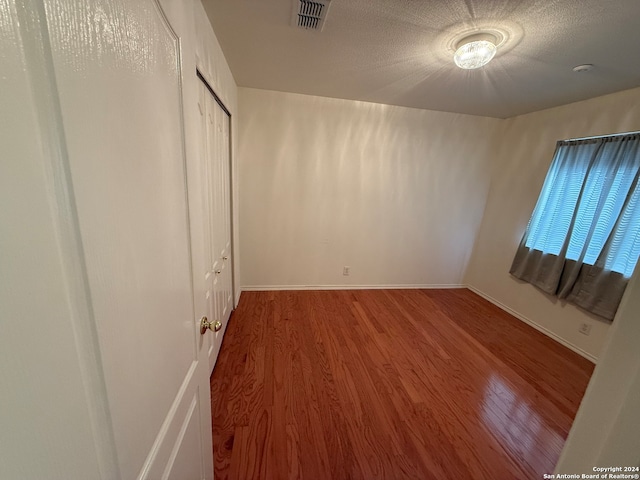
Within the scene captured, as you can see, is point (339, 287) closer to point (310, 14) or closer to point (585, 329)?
point (585, 329)

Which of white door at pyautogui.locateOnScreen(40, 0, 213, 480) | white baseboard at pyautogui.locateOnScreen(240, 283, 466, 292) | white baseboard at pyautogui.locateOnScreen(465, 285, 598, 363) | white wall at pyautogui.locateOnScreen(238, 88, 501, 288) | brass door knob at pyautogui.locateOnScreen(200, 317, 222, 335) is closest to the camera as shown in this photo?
white door at pyautogui.locateOnScreen(40, 0, 213, 480)

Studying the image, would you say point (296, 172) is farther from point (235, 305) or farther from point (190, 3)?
point (190, 3)

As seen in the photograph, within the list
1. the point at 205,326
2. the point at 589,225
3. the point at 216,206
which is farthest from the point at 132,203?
the point at 589,225

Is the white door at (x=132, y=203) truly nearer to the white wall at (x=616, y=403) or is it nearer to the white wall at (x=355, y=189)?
the white wall at (x=616, y=403)

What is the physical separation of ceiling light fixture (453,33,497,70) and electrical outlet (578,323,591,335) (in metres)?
2.49

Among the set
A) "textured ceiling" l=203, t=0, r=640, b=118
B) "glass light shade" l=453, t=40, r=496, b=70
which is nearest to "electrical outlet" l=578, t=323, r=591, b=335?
"textured ceiling" l=203, t=0, r=640, b=118

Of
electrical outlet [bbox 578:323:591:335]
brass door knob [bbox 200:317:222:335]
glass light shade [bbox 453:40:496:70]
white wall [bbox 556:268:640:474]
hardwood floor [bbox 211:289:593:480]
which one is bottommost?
hardwood floor [bbox 211:289:593:480]

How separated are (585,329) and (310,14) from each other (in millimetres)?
3394

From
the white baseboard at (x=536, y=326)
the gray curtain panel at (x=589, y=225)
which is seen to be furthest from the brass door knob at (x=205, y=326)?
the white baseboard at (x=536, y=326)

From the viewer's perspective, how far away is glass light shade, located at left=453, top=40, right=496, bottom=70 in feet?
4.75

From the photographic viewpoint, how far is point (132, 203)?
471mm

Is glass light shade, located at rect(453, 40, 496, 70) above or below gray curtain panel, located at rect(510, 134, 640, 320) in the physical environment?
above

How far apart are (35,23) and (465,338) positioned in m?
3.02

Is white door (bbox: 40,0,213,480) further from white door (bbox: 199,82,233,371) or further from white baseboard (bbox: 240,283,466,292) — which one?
white baseboard (bbox: 240,283,466,292)
